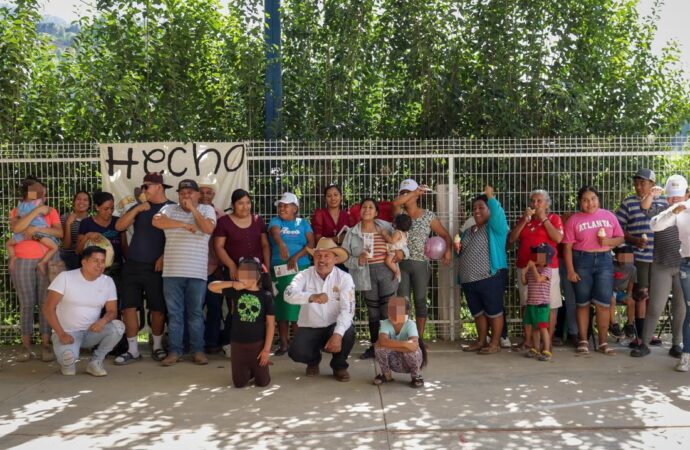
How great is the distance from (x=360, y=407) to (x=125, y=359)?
2.95 meters

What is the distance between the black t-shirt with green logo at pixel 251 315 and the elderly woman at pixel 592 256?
11.0 feet

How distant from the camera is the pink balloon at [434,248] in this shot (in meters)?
8.01

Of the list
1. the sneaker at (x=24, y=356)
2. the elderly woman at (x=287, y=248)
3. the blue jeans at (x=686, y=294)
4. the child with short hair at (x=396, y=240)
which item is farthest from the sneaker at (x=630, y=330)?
the sneaker at (x=24, y=356)

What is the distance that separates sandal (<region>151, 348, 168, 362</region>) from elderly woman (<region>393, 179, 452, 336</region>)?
2.57m

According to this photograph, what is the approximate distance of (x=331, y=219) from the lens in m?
8.10

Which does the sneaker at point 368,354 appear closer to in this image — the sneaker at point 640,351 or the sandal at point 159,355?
the sandal at point 159,355

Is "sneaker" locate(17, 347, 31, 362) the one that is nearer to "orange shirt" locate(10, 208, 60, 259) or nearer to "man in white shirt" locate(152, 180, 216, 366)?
"orange shirt" locate(10, 208, 60, 259)

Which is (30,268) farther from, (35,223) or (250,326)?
(250,326)

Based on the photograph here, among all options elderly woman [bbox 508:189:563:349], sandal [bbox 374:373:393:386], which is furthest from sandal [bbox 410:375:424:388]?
elderly woman [bbox 508:189:563:349]

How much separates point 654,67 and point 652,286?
3.69 m

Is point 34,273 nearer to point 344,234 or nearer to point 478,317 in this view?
point 344,234

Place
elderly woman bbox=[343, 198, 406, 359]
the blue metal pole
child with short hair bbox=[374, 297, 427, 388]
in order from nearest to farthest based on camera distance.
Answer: child with short hair bbox=[374, 297, 427, 388] < elderly woman bbox=[343, 198, 406, 359] < the blue metal pole

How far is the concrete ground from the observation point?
5137 millimetres

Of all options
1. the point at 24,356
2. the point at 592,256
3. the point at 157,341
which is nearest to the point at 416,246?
the point at 592,256
